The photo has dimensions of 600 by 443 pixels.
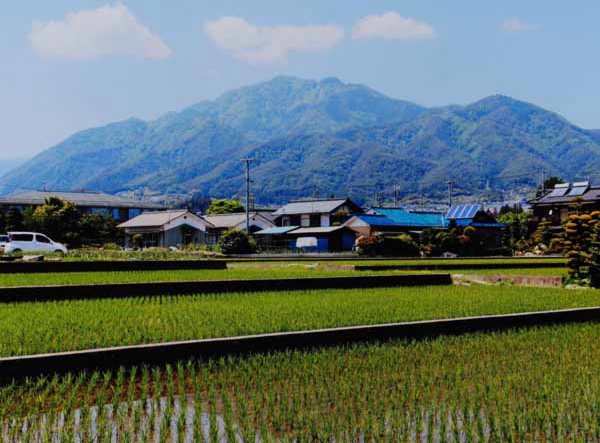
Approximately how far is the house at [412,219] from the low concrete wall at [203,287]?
1551 inches

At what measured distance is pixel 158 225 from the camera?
199 ft

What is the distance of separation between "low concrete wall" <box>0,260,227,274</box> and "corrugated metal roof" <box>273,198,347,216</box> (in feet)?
115

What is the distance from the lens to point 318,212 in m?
62.9

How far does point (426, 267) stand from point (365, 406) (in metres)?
22.2

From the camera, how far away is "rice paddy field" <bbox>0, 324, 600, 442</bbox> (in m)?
5.57

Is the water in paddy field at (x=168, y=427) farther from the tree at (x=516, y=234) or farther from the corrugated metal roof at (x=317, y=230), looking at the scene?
the corrugated metal roof at (x=317, y=230)

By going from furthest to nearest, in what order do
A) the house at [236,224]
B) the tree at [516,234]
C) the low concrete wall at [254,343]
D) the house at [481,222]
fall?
the house at [236,224] < the house at [481,222] < the tree at [516,234] < the low concrete wall at [254,343]

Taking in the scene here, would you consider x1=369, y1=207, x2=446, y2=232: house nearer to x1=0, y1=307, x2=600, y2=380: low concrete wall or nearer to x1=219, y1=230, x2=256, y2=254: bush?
x1=219, y1=230, x2=256, y2=254: bush

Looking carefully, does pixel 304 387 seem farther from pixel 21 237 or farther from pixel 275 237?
pixel 275 237

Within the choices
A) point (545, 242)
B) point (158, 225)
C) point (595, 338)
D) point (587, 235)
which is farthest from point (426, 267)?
point (158, 225)

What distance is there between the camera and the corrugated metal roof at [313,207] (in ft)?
206

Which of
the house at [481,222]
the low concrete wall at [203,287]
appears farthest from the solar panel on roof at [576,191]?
the low concrete wall at [203,287]

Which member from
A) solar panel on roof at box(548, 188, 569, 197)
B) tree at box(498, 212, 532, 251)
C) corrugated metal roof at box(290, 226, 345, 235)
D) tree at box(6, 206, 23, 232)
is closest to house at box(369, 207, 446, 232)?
corrugated metal roof at box(290, 226, 345, 235)

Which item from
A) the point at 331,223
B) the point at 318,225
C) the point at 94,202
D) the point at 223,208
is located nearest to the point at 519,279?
the point at 331,223
